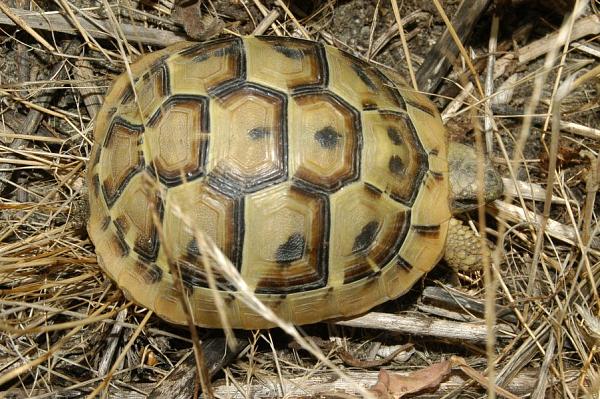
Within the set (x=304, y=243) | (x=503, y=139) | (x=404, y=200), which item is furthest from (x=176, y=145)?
(x=503, y=139)

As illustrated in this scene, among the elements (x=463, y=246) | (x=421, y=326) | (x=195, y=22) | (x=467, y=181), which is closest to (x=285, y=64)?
(x=195, y=22)

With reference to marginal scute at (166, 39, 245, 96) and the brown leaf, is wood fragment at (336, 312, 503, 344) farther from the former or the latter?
marginal scute at (166, 39, 245, 96)

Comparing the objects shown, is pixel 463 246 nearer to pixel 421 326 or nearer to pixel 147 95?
pixel 421 326

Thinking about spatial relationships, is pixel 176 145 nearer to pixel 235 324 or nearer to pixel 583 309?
pixel 235 324

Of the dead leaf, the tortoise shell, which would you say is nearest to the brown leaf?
the tortoise shell

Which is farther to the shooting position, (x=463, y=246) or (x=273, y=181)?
(x=463, y=246)

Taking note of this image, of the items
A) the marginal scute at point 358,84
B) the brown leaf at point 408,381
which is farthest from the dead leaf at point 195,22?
the brown leaf at point 408,381
